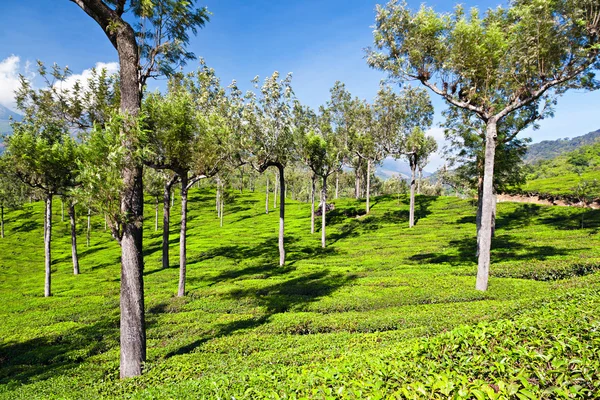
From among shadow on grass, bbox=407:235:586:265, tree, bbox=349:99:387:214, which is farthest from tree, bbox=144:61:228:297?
tree, bbox=349:99:387:214

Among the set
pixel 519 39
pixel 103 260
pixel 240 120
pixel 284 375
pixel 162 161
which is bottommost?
pixel 103 260

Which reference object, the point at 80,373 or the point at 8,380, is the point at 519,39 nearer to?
the point at 80,373

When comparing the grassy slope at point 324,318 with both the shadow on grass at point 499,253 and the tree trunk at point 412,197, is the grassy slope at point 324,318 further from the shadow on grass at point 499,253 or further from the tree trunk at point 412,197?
the tree trunk at point 412,197

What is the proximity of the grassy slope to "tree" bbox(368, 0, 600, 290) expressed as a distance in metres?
5.83

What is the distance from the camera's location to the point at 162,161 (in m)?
21.8

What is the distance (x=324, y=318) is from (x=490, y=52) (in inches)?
710

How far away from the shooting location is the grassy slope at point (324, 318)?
16.5 feet

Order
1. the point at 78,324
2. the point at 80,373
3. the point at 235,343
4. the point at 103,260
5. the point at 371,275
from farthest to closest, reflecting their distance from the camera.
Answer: the point at 103,260 < the point at 371,275 < the point at 78,324 < the point at 235,343 < the point at 80,373

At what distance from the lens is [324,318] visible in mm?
15344

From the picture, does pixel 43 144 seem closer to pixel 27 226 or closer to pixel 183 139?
pixel 183 139

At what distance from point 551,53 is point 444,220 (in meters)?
35.6

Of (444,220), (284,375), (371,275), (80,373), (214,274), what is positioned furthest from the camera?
(444,220)

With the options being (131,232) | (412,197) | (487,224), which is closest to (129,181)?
(131,232)

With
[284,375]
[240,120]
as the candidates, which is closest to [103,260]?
[240,120]
